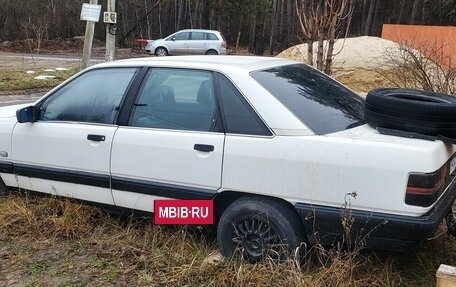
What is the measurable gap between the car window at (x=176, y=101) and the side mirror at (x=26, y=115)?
3.49 ft

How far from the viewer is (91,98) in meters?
4.18

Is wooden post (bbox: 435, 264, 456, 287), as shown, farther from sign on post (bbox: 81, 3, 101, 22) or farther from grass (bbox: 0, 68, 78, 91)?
grass (bbox: 0, 68, 78, 91)

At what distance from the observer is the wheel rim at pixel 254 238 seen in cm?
332

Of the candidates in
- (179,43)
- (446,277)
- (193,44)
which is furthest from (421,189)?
(179,43)

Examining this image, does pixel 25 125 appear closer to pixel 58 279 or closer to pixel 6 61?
pixel 58 279

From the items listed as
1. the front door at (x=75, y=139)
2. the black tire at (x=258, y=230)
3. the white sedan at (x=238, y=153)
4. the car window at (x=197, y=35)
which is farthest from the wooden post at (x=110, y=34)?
the car window at (x=197, y=35)

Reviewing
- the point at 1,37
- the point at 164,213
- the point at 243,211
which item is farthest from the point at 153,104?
the point at 1,37

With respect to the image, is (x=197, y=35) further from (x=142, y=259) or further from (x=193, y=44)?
(x=142, y=259)

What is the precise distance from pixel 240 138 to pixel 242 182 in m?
0.30

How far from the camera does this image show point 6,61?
25.2 metres

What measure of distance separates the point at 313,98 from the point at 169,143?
110 centimetres

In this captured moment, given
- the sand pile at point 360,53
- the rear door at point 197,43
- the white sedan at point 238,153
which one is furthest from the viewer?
the rear door at point 197,43

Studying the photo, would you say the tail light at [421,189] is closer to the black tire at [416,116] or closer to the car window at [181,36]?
the black tire at [416,116]

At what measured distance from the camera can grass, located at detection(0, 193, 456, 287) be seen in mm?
3184
